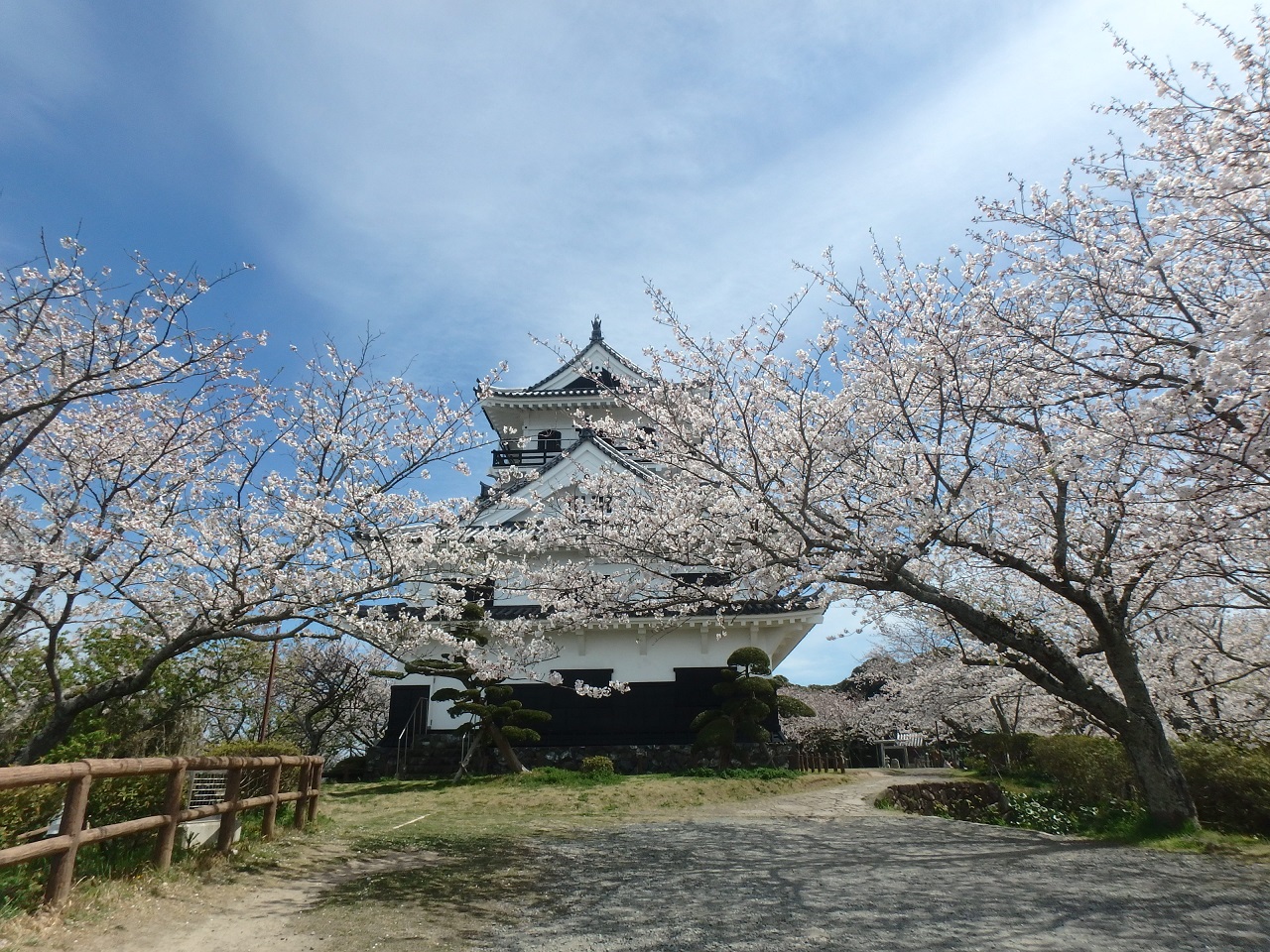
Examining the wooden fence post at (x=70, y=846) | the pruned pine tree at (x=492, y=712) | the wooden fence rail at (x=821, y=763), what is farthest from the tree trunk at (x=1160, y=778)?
the pruned pine tree at (x=492, y=712)

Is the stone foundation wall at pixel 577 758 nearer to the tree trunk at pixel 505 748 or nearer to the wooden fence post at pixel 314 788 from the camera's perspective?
the tree trunk at pixel 505 748

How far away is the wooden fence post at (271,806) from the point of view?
7242 mm

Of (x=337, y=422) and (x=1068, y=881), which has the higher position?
(x=337, y=422)

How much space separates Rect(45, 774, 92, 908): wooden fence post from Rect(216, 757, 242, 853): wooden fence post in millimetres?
1955

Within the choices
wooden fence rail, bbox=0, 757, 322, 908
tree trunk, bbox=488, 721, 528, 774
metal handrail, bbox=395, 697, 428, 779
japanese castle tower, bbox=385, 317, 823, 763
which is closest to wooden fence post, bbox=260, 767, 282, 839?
wooden fence rail, bbox=0, 757, 322, 908

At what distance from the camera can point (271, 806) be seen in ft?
23.9

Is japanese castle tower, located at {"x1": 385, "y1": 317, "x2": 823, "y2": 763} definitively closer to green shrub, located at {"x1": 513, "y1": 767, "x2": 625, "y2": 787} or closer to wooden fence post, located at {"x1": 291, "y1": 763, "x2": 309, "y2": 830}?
green shrub, located at {"x1": 513, "y1": 767, "x2": 625, "y2": 787}

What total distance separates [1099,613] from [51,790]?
9.54 metres

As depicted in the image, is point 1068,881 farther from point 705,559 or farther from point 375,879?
point 375,879

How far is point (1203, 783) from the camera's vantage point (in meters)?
8.41

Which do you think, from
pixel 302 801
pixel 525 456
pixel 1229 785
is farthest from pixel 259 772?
pixel 525 456

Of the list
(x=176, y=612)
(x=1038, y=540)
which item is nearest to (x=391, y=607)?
(x=176, y=612)

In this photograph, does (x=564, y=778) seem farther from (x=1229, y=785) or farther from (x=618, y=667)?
(x=1229, y=785)

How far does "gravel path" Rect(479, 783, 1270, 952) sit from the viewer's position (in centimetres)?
445
